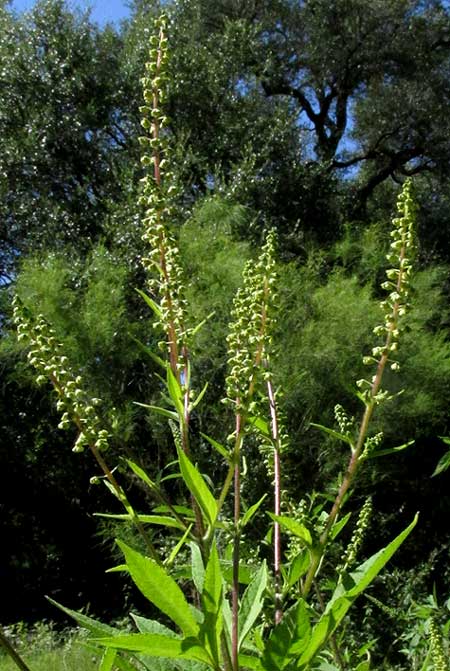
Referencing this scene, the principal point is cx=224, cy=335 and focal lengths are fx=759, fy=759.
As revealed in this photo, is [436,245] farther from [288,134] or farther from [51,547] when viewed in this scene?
[51,547]

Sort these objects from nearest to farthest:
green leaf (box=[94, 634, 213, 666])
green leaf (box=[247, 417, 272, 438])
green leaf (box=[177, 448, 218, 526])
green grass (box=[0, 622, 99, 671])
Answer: green leaf (box=[94, 634, 213, 666]) → green leaf (box=[177, 448, 218, 526]) → green leaf (box=[247, 417, 272, 438]) → green grass (box=[0, 622, 99, 671])

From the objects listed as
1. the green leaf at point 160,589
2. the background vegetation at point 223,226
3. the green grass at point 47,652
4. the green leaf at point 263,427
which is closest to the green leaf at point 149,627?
the green leaf at point 160,589

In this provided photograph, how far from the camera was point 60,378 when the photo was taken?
91 centimetres

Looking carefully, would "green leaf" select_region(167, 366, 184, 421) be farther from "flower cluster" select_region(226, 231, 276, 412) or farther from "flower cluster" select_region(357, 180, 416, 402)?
"flower cluster" select_region(357, 180, 416, 402)

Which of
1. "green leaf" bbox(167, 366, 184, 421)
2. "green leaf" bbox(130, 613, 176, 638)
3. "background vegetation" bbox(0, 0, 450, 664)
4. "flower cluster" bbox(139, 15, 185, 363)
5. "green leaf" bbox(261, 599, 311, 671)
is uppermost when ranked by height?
"background vegetation" bbox(0, 0, 450, 664)

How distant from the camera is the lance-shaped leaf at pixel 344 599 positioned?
0.73 metres

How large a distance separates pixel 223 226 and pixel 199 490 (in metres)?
7.05

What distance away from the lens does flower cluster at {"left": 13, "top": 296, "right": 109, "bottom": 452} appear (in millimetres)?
880

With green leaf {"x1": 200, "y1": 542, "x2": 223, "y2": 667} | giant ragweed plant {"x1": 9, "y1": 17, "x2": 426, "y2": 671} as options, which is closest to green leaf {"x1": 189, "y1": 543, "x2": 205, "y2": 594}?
giant ragweed plant {"x1": 9, "y1": 17, "x2": 426, "y2": 671}

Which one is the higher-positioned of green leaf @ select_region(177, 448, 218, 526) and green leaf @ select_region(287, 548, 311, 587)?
green leaf @ select_region(177, 448, 218, 526)

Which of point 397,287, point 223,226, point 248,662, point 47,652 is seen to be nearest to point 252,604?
point 248,662

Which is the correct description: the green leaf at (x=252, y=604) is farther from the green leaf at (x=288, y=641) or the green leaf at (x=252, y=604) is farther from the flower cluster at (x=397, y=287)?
the flower cluster at (x=397, y=287)

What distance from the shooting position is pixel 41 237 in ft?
28.0

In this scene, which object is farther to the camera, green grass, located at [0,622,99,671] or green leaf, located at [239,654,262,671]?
green grass, located at [0,622,99,671]
